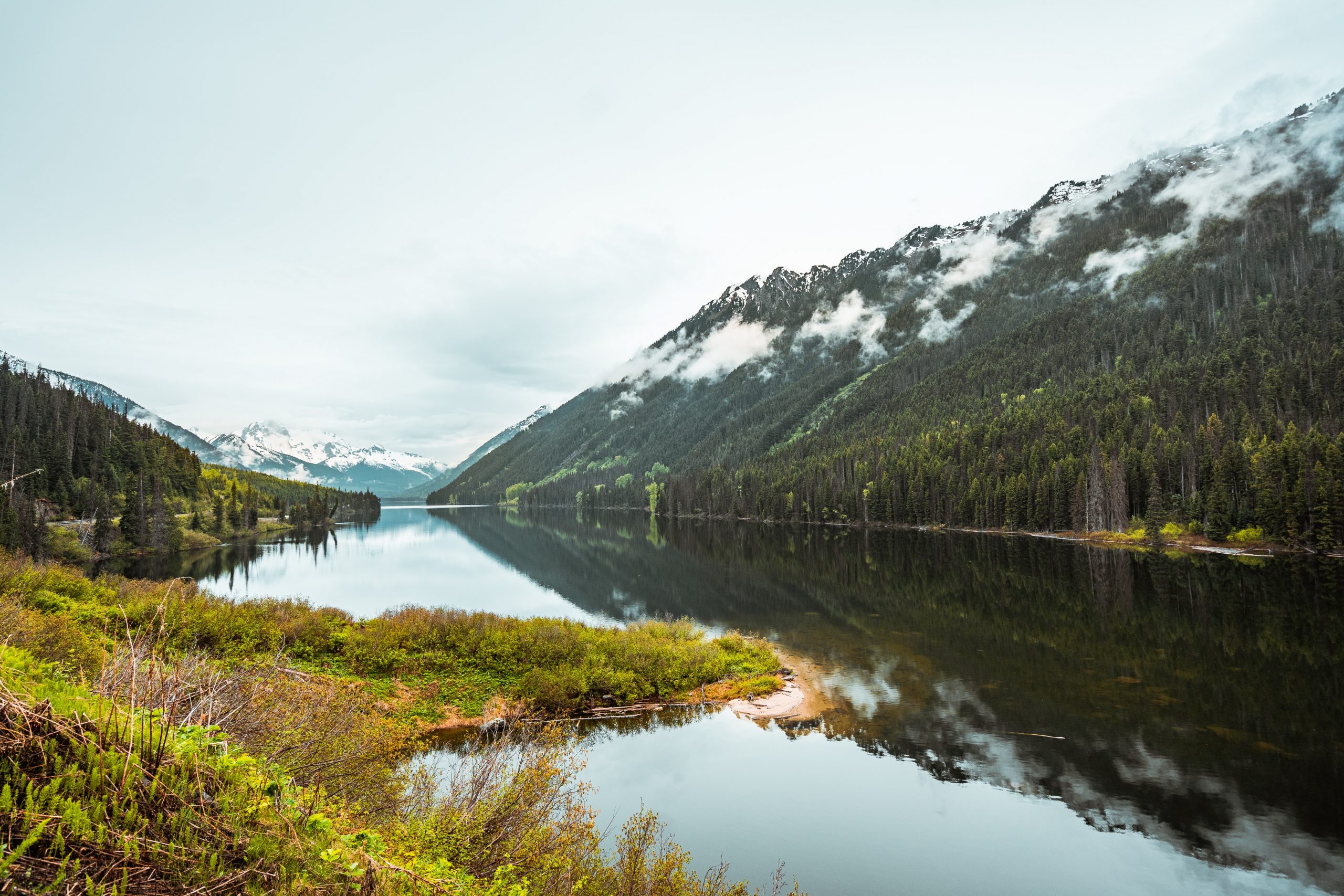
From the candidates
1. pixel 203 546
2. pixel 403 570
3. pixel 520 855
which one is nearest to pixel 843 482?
pixel 403 570

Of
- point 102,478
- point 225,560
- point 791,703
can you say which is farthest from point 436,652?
point 102,478

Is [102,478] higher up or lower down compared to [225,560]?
higher up

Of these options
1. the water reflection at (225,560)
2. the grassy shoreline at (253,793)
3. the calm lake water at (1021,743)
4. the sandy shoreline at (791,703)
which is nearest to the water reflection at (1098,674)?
the calm lake water at (1021,743)

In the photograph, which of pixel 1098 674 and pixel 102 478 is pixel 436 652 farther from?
pixel 102 478

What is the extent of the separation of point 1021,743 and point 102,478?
136 metres

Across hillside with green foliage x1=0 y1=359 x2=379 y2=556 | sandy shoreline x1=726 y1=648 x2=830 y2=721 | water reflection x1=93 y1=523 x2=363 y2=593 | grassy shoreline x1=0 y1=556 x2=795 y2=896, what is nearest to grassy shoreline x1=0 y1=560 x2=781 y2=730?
sandy shoreline x1=726 y1=648 x2=830 y2=721

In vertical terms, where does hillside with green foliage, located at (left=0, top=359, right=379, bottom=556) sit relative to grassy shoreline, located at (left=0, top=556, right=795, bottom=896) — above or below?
above

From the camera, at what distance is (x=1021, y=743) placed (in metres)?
20.1

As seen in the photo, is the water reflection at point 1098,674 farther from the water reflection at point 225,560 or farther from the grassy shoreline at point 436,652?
the water reflection at point 225,560

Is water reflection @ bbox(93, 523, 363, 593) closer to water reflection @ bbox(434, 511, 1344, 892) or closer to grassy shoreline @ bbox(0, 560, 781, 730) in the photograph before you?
grassy shoreline @ bbox(0, 560, 781, 730)

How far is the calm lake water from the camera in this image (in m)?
14.3

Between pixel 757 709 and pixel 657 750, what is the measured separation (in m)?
5.22

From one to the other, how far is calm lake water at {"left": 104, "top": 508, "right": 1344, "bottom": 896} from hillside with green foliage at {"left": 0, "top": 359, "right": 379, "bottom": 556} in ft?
142

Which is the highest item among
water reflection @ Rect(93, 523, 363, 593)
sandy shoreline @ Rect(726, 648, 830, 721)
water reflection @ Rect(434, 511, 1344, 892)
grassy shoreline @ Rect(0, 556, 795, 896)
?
grassy shoreline @ Rect(0, 556, 795, 896)
